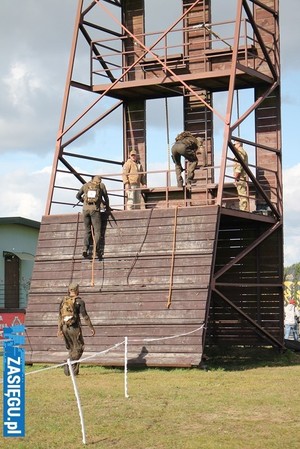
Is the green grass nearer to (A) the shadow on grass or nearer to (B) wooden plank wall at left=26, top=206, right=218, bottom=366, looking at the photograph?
(B) wooden plank wall at left=26, top=206, right=218, bottom=366

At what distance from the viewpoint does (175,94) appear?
1081 inches

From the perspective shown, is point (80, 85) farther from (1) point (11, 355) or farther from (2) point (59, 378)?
(1) point (11, 355)

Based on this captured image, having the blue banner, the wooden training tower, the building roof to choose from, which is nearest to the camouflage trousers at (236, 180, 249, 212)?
the wooden training tower

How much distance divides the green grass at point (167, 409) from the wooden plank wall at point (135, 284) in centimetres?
A: 62

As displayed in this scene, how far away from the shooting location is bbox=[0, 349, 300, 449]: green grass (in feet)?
42.6

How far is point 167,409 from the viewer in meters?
15.5

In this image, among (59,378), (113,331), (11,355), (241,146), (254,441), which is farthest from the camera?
(241,146)

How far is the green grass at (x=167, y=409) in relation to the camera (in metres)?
13.0

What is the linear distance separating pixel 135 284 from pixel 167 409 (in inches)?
290

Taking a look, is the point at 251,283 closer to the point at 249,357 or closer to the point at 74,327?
the point at 249,357

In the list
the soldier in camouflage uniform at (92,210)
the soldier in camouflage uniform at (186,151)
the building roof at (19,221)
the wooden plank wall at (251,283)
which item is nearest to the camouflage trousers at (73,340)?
the soldier in camouflage uniform at (92,210)

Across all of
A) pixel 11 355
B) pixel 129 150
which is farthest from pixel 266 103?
pixel 11 355

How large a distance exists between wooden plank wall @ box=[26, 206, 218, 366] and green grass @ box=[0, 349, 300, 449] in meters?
0.62

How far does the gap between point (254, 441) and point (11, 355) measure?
370cm
